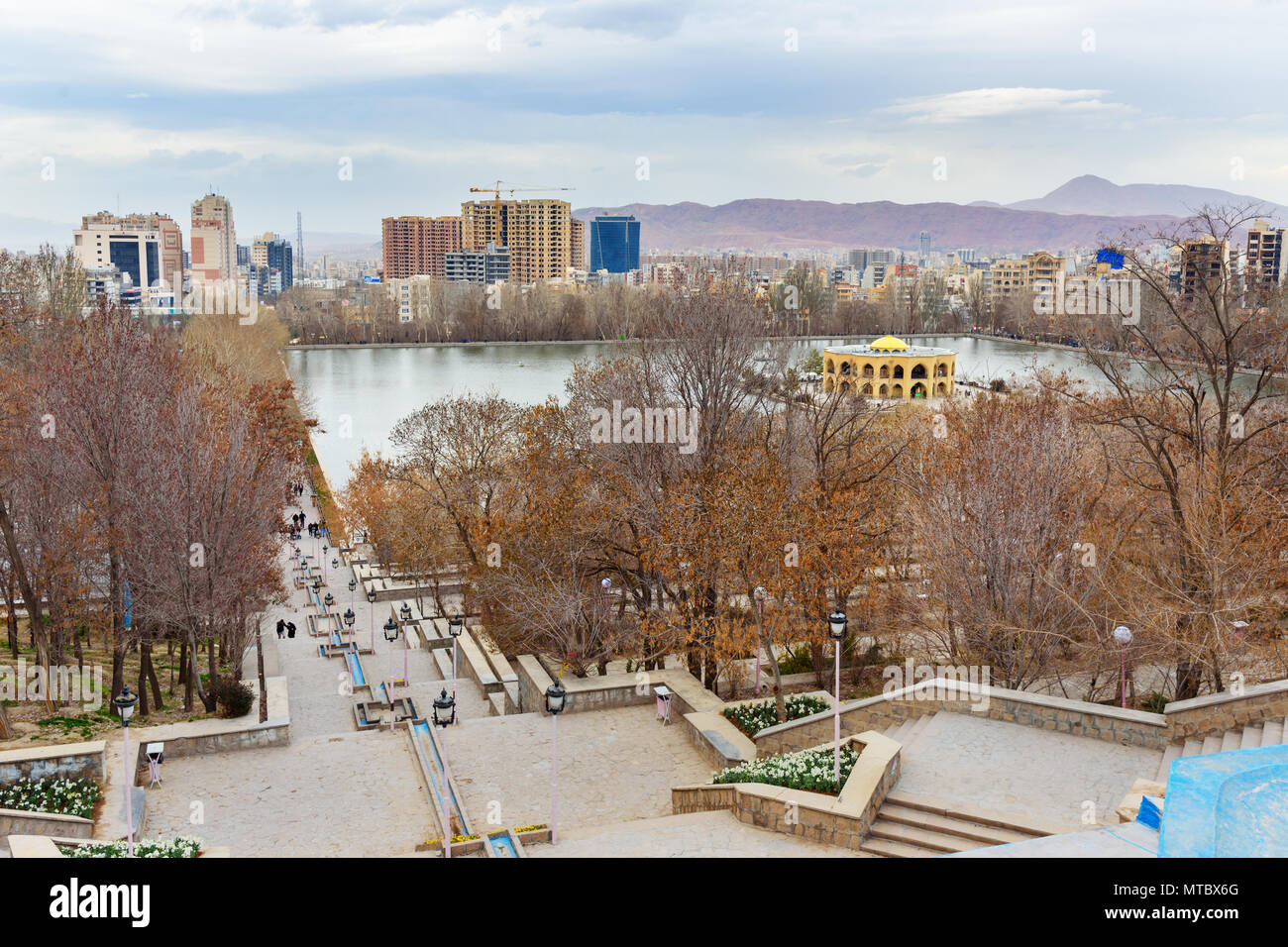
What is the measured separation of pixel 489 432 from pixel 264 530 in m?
8.77

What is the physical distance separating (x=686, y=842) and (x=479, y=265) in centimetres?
16738

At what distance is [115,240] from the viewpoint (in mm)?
179875

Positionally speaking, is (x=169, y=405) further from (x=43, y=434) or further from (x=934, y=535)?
(x=934, y=535)

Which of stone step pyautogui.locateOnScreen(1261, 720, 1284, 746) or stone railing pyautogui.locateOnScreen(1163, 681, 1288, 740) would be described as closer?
stone step pyautogui.locateOnScreen(1261, 720, 1284, 746)

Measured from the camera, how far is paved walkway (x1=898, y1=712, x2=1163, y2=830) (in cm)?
905

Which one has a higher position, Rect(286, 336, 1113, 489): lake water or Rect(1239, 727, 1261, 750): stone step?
Rect(286, 336, 1113, 489): lake water

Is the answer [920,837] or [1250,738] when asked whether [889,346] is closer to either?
[1250,738]

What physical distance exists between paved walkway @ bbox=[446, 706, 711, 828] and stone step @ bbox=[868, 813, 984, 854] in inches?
100

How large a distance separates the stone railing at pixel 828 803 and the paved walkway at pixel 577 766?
1562 millimetres

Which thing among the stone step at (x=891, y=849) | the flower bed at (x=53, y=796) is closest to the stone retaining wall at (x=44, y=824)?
the flower bed at (x=53, y=796)

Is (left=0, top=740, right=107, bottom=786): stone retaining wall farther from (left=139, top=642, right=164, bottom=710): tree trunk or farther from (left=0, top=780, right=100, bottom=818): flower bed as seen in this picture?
(left=139, top=642, right=164, bottom=710): tree trunk
